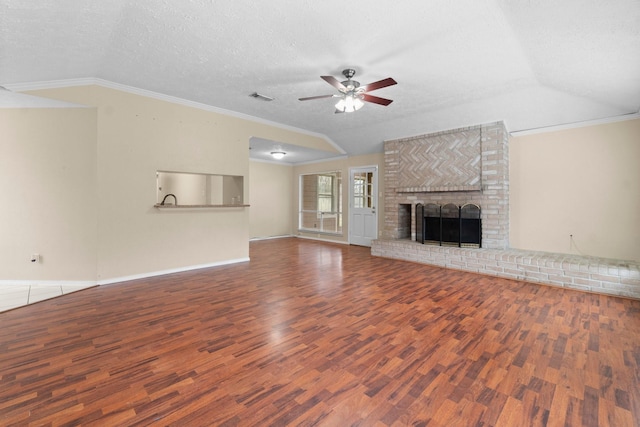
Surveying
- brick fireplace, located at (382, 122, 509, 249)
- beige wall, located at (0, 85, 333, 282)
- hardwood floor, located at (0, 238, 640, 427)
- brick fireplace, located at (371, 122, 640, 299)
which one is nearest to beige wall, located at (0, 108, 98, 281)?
beige wall, located at (0, 85, 333, 282)

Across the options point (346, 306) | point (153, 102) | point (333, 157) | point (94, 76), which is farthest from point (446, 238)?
point (94, 76)

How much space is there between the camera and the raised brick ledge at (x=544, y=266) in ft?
12.2

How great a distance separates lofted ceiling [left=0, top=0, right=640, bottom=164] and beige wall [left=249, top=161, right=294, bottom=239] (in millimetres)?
4280

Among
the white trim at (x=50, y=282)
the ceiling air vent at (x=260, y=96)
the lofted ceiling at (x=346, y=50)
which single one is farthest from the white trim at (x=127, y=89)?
the white trim at (x=50, y=282)

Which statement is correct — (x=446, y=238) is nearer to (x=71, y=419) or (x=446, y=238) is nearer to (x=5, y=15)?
(x=71, y=419)

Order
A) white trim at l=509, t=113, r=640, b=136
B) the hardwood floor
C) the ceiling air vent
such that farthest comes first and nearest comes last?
the ceiling air vent, white trim at l=509, t=113, r=640, b=136, the hardwood floor

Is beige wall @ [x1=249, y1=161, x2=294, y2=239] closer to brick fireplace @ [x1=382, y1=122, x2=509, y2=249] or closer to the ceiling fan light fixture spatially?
brick fireplace @ [x1=382, y1=122, x2=509, y2=249]

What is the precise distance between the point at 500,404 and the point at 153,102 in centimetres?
525

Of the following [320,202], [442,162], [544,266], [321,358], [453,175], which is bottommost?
[321,358]

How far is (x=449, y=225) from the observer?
18.4 ft

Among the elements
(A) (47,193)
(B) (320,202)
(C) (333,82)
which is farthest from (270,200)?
(C) (333,82)

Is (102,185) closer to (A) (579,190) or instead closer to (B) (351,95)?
(B) (351,95)

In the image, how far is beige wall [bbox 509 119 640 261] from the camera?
4293mm

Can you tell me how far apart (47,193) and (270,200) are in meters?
5.63
